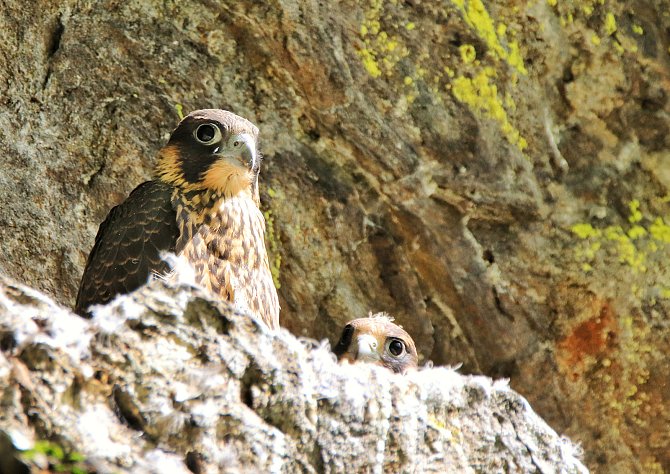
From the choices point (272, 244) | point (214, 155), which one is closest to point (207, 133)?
point (214, 155)

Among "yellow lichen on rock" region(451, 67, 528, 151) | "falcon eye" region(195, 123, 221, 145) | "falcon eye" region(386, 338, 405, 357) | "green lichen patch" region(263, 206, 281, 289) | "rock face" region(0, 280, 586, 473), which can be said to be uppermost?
A: "yellow lichen on rock" region(451, 67, 528, 151)

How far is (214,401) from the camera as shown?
3.13m

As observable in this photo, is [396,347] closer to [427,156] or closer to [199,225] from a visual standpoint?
[427,156]

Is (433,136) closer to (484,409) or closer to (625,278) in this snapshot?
(625,278)

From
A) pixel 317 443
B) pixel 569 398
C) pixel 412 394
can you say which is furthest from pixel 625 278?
pixel 317 443

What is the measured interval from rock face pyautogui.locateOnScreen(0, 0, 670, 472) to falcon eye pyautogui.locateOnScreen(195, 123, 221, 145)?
88 cm

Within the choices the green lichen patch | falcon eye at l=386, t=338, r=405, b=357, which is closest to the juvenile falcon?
the green lichen patch

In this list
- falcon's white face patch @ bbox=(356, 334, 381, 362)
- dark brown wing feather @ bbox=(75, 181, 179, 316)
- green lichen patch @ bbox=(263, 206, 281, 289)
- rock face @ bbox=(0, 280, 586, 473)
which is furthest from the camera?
green lichen patch @ bbox=(263, 206, 281, 289)

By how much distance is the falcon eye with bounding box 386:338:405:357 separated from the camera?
17.8 feet

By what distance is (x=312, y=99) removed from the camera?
555 centimetres

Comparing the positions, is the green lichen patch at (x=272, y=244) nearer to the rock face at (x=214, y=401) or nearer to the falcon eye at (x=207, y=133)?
the falcon eye at (x=207, y=133)

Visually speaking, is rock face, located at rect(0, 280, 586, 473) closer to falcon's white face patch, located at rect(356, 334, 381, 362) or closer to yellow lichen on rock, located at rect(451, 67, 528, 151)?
falcon's white face patch, located at rect(356, 334, 381, 362)

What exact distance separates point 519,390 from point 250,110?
2223 millimetres

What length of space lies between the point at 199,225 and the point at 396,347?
1.41 metres
